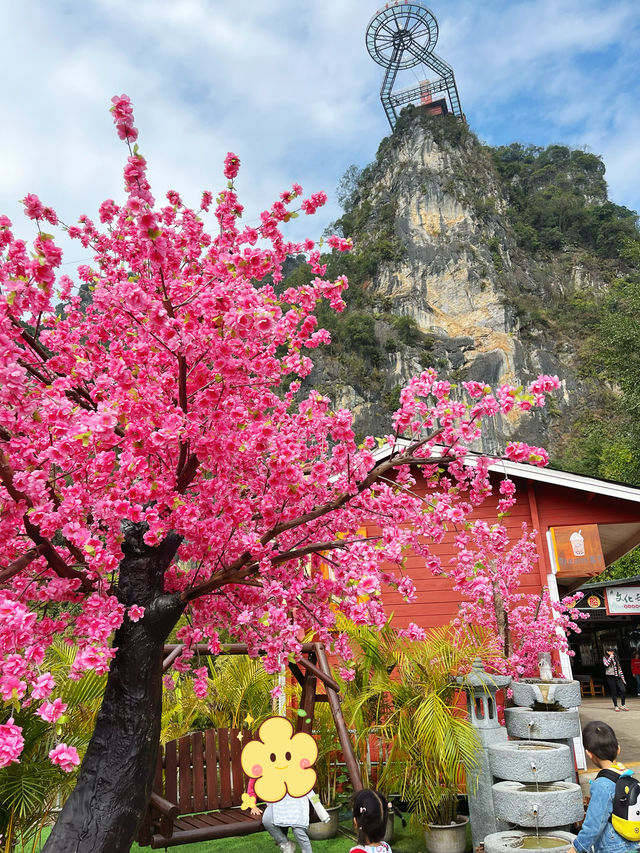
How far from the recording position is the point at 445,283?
2124 inches

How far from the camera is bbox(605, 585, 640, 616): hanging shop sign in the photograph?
14055 millimetres

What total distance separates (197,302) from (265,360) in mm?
771

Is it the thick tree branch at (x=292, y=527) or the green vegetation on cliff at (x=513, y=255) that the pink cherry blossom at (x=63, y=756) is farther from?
the green vegetation on cliff at (x=513, y=255)

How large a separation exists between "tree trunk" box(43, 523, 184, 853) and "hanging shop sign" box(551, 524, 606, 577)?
636cm

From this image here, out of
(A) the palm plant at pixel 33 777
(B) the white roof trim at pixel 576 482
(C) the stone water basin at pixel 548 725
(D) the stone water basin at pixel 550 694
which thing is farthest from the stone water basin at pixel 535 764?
(B) the white roof trim at pixel 576 482

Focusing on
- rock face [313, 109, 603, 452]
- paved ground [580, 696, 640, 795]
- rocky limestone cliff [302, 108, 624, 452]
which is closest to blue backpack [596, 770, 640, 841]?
paved ground [580, 696, 640, 795]

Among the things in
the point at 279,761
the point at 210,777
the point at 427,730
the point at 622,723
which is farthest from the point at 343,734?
the point at 622,723

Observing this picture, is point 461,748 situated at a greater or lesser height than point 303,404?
lesser

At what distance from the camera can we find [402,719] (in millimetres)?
5230

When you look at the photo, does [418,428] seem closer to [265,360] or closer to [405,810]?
[265,360]

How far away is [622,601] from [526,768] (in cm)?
1114

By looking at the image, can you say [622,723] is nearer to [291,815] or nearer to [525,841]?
[525,841]

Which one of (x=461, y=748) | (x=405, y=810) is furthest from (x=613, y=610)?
(x=461, y=748)

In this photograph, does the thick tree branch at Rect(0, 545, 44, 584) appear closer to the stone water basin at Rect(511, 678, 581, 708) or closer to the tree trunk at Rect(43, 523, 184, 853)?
the tree trunk at Rect(43, 523, 184, 853)
